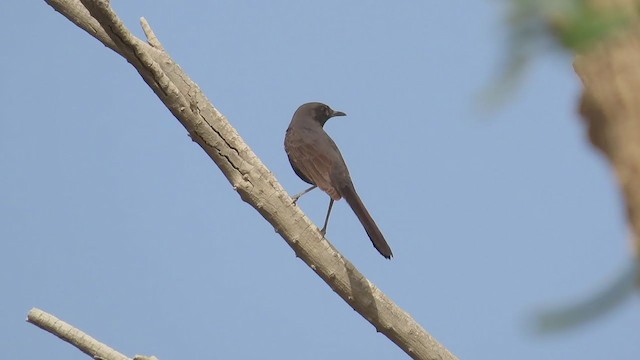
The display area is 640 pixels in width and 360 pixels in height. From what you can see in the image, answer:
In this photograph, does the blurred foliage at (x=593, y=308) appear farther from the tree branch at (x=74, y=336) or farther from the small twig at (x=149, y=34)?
the small twig at (x=149, y=34)

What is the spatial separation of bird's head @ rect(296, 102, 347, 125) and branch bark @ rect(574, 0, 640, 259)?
568cm

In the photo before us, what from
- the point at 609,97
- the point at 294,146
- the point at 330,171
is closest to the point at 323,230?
the point at 330,171

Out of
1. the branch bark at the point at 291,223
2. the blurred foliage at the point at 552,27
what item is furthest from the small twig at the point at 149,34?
the blurred foliage at the point at 552,27

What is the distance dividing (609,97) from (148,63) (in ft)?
11.9

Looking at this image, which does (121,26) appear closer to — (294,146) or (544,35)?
(294,146)

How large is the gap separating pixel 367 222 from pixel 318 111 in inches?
71.1

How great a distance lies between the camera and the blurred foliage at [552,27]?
2.81 ft

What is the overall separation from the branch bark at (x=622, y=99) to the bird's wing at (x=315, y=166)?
427cm

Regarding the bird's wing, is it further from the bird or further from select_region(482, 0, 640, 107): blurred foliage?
select_region(482, 0, 640, 107): blurred foliage

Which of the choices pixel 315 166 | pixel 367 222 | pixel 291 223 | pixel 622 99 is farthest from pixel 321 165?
pixel 622 99

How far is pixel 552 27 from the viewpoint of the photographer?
0.90 m

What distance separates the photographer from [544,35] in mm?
912

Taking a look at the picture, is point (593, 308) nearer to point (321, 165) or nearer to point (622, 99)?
point (622, 99)

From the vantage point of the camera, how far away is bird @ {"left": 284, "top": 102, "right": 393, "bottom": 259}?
5.13 metres
